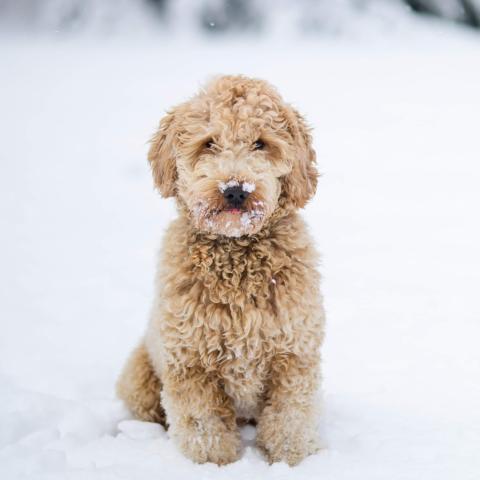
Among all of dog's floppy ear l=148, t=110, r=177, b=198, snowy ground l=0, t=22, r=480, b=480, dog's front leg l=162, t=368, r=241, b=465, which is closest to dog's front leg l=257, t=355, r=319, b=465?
snowy ground l=0, t=22, r=480, b=480

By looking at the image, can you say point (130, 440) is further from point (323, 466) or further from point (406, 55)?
point (406, 55)

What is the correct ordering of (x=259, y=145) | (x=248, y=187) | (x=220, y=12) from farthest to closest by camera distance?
1. (x=220, y=12)
2. (x=259, y=145)
3. (x=248, y=187)

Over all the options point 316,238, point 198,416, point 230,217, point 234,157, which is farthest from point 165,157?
point 316,238

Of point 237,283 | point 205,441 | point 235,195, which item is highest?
point 235,195

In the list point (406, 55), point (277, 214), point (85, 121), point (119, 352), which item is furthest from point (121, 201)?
point (406, 55)

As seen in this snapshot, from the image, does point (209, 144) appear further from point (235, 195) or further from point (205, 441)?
point (205, 441)

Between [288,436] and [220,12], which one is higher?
[288,436]

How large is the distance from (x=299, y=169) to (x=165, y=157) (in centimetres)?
69

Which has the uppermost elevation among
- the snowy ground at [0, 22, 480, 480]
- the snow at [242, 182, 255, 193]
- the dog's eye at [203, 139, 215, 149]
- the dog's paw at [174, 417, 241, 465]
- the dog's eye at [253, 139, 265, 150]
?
the dog's eye at [253, 139, 265, 150]

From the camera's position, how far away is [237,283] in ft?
11.6

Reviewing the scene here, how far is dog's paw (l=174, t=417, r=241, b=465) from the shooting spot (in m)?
3.63

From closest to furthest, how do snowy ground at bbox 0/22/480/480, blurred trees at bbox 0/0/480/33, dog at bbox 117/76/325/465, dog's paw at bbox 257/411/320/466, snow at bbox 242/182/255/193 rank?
snow at bbox 242/182/255/193 < dog at bbox 117/76/325/465 < dog's paw at bbox 257/411/320/466 < snowy ground at bbox 0/22/480/480 < blurred trees at bbox 0/0/480/33

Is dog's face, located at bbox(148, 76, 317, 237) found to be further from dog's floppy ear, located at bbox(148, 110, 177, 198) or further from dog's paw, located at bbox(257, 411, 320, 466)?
dog's paw, located at bbox(257, 411, 320, 466)

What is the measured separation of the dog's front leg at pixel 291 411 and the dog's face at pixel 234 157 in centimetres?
78
